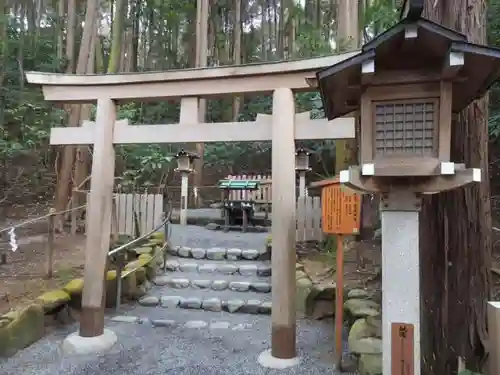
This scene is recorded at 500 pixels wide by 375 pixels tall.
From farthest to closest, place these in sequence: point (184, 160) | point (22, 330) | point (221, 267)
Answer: point (184, 160) → point (221, 267) → point (22, 330)

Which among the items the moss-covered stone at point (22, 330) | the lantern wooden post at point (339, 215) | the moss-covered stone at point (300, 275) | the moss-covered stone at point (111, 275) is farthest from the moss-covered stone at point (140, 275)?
the lantern wooden post at point (339, 215)

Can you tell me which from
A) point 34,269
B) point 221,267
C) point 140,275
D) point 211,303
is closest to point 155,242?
point 140,275

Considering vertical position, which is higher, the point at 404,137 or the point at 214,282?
the point at 404,137

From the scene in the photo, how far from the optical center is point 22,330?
4570 mm

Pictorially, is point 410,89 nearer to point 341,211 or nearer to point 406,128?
point 406,128

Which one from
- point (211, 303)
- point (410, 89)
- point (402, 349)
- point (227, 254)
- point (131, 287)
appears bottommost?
point (211, 303)

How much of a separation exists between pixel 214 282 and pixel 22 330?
3116 mm

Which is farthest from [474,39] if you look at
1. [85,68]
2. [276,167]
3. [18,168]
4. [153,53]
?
[153,53]

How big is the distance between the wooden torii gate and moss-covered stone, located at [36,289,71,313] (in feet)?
1.91

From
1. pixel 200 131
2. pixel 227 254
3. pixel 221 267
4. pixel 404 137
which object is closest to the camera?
pixel 404 137

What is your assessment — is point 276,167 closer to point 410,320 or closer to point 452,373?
point 410,320

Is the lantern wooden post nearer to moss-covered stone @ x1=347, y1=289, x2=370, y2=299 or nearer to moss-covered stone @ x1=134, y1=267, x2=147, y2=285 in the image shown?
moss-covered stone @ x1=347, y1=289, x2=370, y2=299

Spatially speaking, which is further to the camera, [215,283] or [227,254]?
[227,254]

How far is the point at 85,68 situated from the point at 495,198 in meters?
10.6
